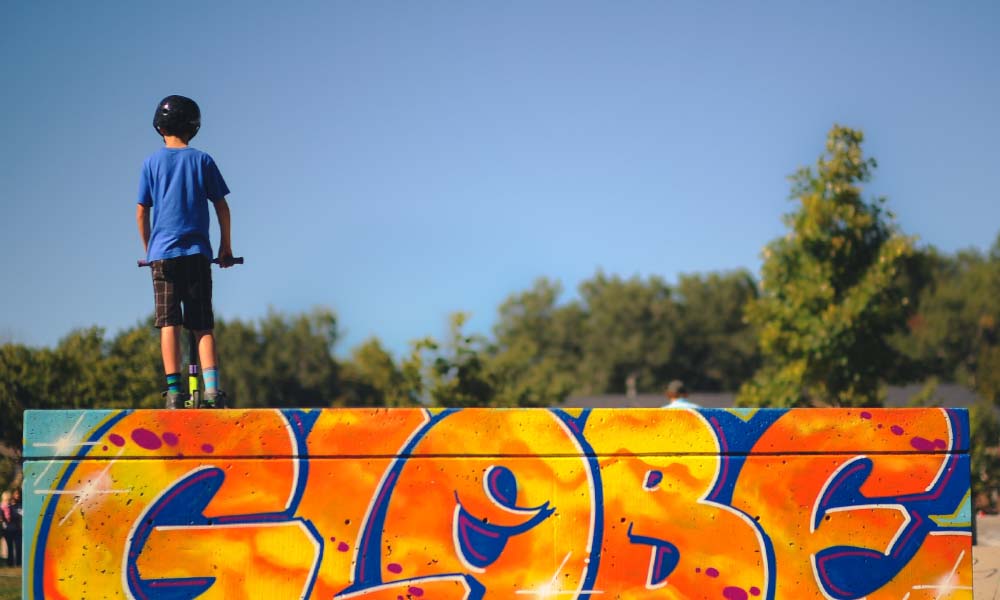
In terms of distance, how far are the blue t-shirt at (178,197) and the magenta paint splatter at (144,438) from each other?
4.39 feet

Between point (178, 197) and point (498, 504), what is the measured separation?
261 centimetres

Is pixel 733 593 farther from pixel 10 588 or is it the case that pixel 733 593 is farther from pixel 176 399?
pixel 10 588

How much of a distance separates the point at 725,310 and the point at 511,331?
26.3 meters

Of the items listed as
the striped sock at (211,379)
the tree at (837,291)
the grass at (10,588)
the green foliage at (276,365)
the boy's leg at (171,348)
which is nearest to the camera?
the boy's leg at (171,348)

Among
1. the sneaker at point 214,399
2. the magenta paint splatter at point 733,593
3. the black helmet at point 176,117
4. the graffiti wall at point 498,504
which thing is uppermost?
the black helmet at point 176,117

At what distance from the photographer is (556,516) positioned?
16.7 ft

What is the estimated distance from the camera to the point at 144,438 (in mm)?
4977

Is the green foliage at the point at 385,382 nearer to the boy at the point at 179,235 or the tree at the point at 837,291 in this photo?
the tree at the point at 837,291

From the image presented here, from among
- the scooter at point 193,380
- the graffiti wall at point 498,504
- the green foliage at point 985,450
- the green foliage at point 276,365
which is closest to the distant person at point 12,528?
the scooter at point 193,380

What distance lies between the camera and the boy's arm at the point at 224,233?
621 cm

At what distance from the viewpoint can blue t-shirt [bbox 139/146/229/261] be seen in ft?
19.6

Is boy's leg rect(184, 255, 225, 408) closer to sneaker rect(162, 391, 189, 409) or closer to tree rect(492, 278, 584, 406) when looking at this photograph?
sneaker rect(162, 391, 189, 409)

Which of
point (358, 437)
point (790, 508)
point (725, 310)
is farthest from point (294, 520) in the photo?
point (725, 310)

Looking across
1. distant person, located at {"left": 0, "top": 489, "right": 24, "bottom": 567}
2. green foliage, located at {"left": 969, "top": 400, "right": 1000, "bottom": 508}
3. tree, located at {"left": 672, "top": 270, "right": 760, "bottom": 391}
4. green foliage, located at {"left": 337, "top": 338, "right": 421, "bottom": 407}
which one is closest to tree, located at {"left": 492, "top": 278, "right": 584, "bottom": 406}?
tree, located at {"left": 672, "top": 270, "right": 760, "bottom": 391}
